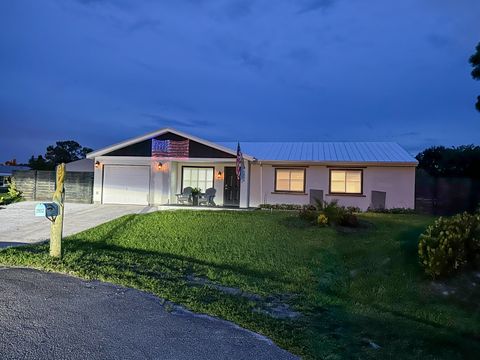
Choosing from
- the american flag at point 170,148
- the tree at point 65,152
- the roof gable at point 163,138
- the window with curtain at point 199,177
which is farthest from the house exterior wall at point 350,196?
the tree at point 65,152

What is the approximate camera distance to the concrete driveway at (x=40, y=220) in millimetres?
12133

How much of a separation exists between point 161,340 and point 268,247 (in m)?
6.65

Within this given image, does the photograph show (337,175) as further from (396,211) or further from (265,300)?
(265,300)

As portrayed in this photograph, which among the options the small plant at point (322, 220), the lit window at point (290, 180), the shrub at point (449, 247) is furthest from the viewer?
the lit window at point (290, 180)

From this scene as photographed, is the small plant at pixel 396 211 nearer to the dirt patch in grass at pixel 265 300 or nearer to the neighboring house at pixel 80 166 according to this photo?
the dirt patch in grass at pixel 265 300

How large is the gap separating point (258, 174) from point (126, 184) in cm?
648

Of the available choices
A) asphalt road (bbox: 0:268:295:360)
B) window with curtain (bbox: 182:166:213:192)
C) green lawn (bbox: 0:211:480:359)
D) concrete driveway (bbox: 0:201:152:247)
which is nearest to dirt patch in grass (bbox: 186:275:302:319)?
green lawn (bbox: 0:211:480:359)

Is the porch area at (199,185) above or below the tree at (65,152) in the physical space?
below

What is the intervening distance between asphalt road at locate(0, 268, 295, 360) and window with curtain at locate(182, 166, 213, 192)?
1545 centimetres

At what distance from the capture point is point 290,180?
2033cm

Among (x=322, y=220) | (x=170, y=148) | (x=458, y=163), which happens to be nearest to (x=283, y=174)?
(x=170, y=148)

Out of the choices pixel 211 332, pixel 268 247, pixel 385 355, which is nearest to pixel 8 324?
pixel 211 332

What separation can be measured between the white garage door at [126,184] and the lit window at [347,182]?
9057mm

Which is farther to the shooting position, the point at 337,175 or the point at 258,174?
the point at 258,174
